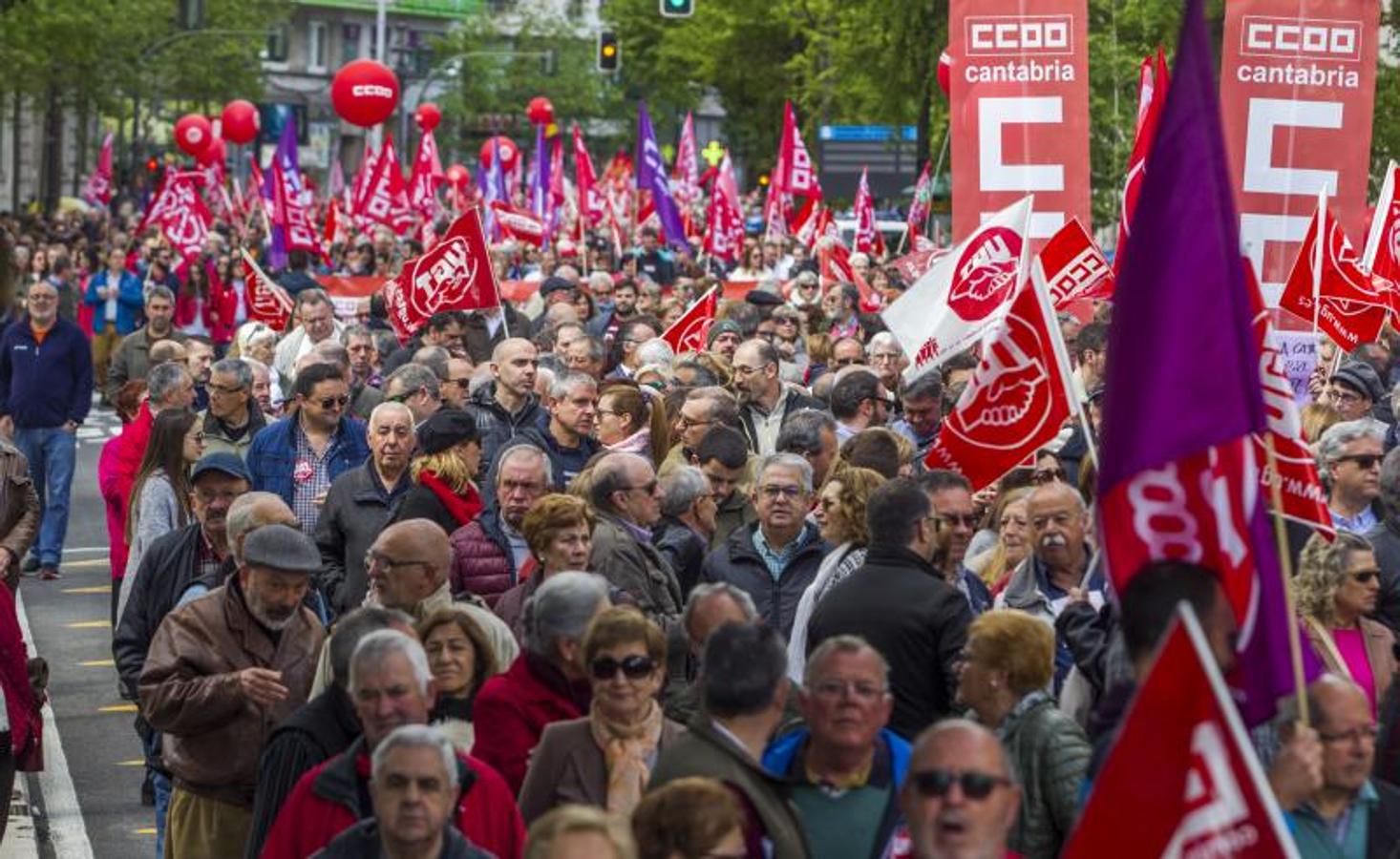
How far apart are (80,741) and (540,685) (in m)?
6.39

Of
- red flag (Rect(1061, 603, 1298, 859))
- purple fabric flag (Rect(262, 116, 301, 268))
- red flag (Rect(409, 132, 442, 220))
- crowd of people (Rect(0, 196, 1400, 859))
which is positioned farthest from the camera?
red flag (Rect(409, 132, 442, 220))

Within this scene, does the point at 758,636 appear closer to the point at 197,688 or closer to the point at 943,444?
the point at 197,688

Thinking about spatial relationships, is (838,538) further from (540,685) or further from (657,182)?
(657,182)

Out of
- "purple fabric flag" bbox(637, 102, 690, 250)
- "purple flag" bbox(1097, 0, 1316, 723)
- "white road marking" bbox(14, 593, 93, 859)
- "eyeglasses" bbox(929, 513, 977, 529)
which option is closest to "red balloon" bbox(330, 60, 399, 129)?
"purple fabric flag" bbox(637, 102, 690, 250)

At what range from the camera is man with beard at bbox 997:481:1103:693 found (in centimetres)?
902

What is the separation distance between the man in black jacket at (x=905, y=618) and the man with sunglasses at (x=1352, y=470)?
2578 mm

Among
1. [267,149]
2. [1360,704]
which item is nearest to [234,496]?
[1360,704]

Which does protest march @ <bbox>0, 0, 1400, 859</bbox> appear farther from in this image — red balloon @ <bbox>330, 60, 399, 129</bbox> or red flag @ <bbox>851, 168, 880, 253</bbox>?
red balloon @ <bbox>330, 60, 399, 129</bbox>

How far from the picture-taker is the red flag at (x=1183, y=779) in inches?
205

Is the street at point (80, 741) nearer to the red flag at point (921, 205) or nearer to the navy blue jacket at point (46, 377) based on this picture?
the navy blue jacket at point (46, 377)

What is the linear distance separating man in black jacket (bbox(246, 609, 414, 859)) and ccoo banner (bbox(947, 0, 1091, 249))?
862cm

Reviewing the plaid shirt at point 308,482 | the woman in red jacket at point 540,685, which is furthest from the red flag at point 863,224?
the woman in red jacket at point 540,685

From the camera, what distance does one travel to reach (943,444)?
10.6 meters

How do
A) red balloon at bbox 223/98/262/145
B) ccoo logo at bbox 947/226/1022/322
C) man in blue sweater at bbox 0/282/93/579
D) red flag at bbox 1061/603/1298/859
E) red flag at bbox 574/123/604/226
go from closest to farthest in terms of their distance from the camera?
1. red flag at bbox 1061/603/1298/859
2. ccoo logo at bbox 947/226/1022/322
3. man in blue sweater at bbox 0/282/93/579
4. red flag at bbox 574/123/604/226
5. red balloon at bbox 223/98/262/145
